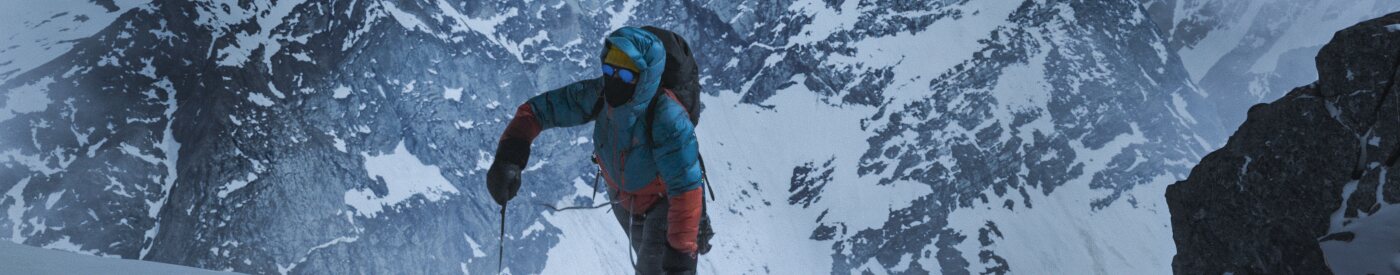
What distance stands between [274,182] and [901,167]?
11433 centimetres

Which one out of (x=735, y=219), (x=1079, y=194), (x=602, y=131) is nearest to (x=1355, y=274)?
(x=602, y=131)

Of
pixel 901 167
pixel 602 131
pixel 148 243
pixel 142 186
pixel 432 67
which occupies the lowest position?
pixel 602 131

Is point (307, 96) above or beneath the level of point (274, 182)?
above

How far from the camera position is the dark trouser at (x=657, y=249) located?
773 cm

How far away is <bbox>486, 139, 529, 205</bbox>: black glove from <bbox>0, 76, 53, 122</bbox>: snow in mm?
103419

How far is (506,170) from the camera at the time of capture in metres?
7.77

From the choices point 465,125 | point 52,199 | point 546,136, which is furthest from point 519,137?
point 546,136

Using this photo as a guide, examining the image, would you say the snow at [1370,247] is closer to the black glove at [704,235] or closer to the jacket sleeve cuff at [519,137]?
the black glove at [704,235]

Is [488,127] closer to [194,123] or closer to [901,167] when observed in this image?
[194,123]

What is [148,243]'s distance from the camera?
93.6 meters

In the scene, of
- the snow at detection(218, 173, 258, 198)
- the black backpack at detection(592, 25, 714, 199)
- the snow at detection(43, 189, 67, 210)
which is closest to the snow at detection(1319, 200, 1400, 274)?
the black backpack at detection(592, 25, 714, 199)

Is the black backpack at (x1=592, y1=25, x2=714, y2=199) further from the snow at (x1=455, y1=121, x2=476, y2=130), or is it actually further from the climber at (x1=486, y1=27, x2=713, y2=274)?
the snow at (x1=455, y1=121, x2=476, y2=130)

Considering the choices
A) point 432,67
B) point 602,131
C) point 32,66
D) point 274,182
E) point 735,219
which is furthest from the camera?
point 735,219

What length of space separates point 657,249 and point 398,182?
4495 inches
